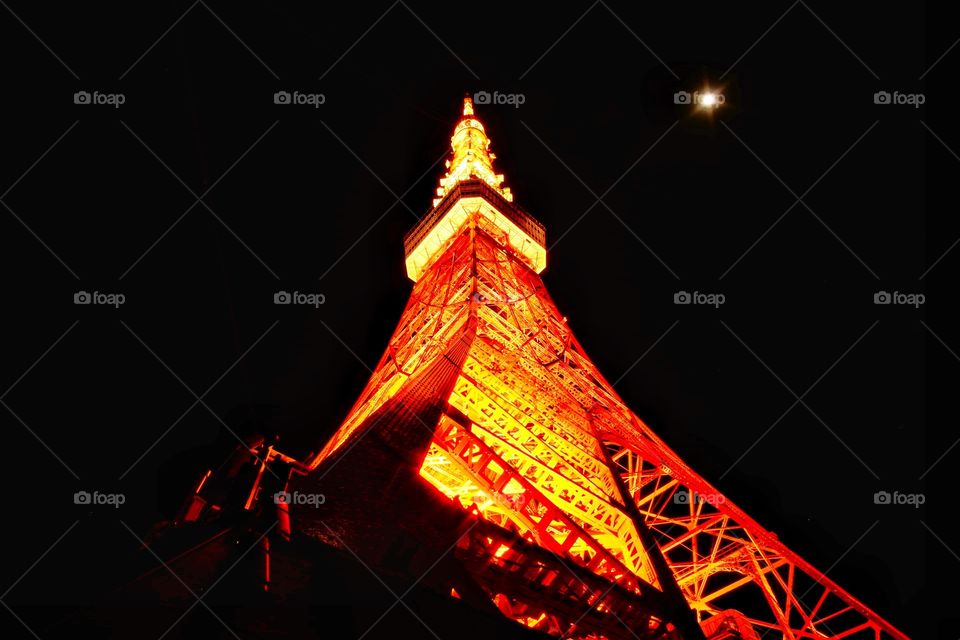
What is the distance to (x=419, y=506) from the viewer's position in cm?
645

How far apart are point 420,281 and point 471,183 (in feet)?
10.9

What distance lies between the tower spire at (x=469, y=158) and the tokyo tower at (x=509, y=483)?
1863 millimetres

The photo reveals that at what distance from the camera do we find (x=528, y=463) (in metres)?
11.3

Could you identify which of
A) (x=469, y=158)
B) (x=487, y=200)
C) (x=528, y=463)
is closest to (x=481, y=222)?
(x=487, y=200)

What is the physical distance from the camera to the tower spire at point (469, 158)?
78.3ft

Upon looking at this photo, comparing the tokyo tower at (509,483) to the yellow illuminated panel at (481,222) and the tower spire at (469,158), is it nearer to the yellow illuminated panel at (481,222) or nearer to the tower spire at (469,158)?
the yellow illuminated panel at (481,222)

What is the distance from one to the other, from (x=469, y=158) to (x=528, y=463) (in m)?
14.9

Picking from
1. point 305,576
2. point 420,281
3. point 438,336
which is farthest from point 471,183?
point 305,576

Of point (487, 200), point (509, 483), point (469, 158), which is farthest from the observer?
point (469, 158)

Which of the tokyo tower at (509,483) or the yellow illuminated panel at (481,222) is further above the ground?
the yellow illuminated panel at (481,222)

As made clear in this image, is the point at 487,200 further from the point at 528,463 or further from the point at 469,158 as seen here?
the point at 528,463

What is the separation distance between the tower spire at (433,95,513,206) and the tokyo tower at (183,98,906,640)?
1863 millimetres

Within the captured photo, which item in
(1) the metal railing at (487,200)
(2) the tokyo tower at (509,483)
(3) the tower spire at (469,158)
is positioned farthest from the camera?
(3) the tower spire at (469,158)

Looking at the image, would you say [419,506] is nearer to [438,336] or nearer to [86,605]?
[86,605]
